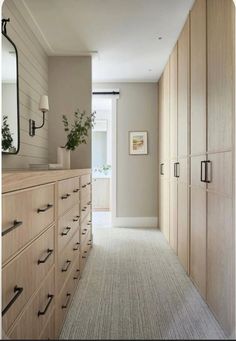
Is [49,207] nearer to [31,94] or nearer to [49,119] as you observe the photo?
Answer: [31,94]

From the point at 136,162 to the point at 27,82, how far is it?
2.53m

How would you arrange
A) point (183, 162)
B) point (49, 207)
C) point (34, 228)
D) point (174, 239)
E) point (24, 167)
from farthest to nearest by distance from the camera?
point (174, 239) → point (183, 162) → point (24, 167) → point (49, 207) → point (34, 228)

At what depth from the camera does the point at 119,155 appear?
4930mm

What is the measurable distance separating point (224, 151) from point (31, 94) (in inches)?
82.5

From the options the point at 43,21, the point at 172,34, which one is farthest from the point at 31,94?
the point at 172,34

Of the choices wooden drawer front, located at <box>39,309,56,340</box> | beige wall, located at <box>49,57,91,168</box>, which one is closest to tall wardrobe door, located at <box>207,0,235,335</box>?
wooden drawer front, located at <box>39,309,56,340</box>

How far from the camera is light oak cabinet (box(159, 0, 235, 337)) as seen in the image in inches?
64.9

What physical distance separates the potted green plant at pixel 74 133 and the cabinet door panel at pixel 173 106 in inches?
39.3

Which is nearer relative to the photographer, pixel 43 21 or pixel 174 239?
pixel 43 21

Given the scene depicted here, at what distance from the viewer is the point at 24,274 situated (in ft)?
3.53

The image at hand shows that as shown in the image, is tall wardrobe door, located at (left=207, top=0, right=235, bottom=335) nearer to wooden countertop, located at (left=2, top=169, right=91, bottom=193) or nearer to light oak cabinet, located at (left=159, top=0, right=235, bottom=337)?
light oak cabinet, located at (left=159, top=0, right=235, bottom=337)

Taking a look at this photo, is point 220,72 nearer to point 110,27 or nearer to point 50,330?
point 110,27

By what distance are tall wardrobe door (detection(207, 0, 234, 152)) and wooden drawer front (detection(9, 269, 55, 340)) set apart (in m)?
1.25

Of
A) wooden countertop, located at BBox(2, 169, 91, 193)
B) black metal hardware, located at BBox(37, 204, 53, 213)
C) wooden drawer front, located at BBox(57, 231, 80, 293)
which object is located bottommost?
wooden drawer front, located at BBox(57, 231, 80, 293)
